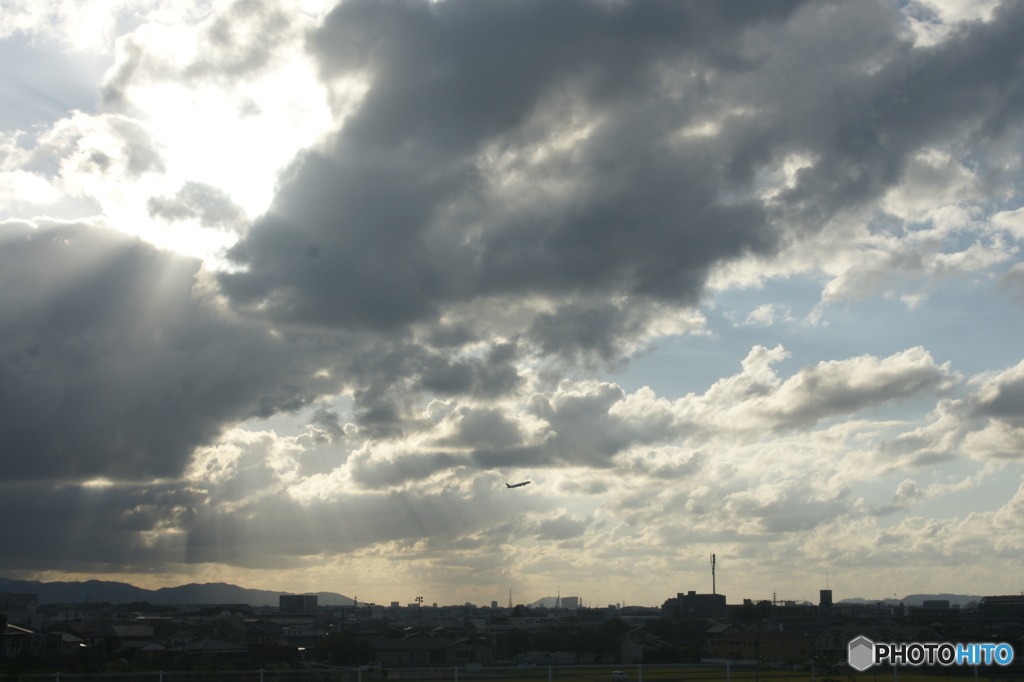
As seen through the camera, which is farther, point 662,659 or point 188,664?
point 662,659

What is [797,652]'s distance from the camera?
317ft

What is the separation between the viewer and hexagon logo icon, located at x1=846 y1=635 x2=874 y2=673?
33.9 metres

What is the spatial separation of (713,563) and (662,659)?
39.6 metres

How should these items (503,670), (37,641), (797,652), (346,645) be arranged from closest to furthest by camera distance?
(503,670), (37,641), (346,645), (797,652)

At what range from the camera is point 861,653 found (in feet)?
112

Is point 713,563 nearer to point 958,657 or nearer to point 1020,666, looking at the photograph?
point 1020,666

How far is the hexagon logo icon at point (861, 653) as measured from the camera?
33906mm

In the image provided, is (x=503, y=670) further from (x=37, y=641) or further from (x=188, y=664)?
(x=37, y=641)

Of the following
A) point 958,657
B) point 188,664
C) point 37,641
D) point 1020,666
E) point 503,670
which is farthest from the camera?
point 37,641

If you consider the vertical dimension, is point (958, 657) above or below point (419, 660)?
above

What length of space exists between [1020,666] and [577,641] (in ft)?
203

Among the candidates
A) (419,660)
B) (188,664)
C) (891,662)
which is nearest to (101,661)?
(188,664)

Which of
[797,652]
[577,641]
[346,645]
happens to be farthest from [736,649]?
[346,645]

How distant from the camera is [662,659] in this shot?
319 ft
